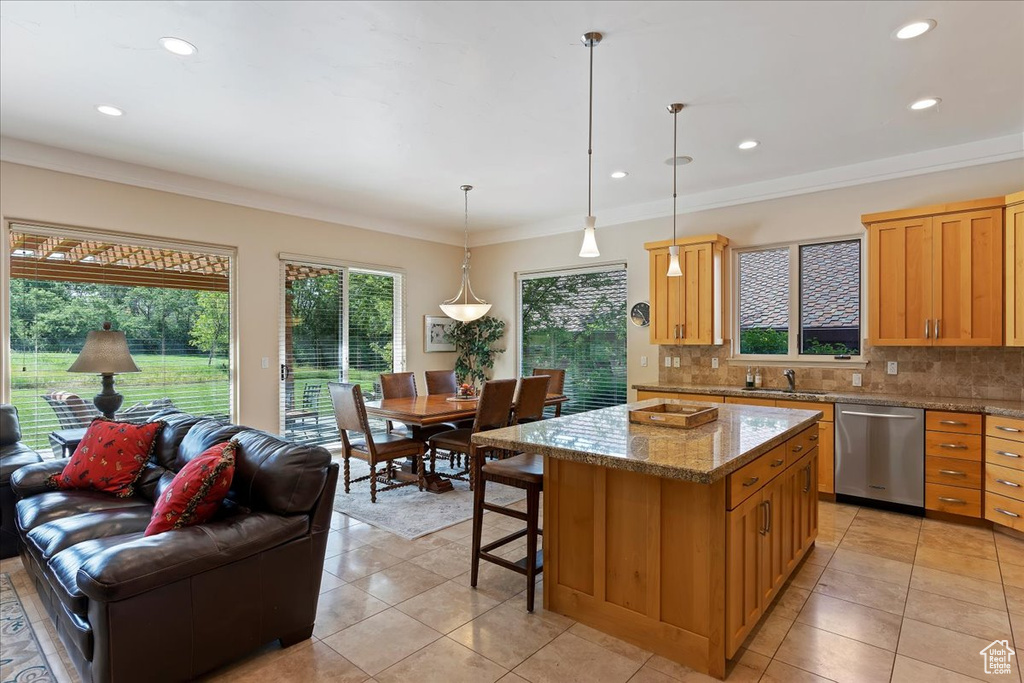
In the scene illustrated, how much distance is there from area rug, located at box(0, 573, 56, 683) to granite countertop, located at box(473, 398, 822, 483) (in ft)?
6.35

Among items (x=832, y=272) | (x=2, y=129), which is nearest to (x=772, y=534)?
(x=832, y=272)

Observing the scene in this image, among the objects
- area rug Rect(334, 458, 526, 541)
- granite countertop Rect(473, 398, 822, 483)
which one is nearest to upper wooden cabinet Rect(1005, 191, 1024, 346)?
granite countertop Rect(473, 398, 822, 483)

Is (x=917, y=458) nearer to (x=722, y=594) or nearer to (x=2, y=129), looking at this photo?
(x=722, y=594)

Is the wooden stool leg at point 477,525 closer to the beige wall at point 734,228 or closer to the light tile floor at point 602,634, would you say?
the light tile floor at point 602,634

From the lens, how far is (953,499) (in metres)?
3.65

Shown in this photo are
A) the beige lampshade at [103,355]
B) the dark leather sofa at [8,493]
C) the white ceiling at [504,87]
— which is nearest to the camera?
the white ceiling at [504,87]

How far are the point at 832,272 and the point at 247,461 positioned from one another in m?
4.76

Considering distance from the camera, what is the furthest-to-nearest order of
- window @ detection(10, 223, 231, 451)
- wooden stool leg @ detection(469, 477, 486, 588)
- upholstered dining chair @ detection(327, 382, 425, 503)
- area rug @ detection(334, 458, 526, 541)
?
1. upholstered dining chair @ detection(327, 382, 425, 503)
2. window @ detection(10, 223, 231, 451)
3. area rug @ detection(334, 458, 526, 541)
4. wooden stool leg @ detection(469, 477, 486, 588)

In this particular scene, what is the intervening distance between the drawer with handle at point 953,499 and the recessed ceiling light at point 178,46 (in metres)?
5.35

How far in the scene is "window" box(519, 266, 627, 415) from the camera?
5.95 metres


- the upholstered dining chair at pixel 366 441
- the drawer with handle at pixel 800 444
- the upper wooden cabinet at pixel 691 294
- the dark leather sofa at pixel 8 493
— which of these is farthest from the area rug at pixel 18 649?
the upper wooden cabinet at pixel 691 294

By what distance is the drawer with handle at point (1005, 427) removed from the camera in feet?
10.9

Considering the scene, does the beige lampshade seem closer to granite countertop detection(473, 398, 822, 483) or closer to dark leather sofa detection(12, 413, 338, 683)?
dark leather sofa detection(12, 413, 338, 683)

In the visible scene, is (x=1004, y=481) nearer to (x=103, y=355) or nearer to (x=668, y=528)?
(x=668, y=528)
